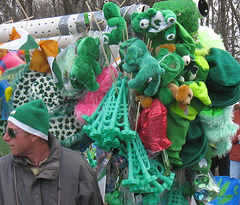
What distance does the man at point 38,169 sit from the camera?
167cm

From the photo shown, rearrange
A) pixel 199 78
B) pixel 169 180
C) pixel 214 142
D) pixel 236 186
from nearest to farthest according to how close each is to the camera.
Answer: pixel 169 180 → pixel 199 78 → pixel 214 142 → pixel 236 186

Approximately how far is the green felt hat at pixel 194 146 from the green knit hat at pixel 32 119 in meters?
0.94

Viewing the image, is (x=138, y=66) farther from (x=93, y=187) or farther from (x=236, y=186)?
(x=236, y=186)

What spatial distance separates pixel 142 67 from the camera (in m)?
1.78

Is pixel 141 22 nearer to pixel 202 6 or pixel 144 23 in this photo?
pixel 144 23

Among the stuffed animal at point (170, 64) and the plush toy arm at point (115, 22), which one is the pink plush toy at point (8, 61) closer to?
the plush toy arm at point (115, 22)

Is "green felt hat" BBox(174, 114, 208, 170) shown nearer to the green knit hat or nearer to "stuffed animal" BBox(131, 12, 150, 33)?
"stuffed animal" BBox(131, 12, 150, 33)

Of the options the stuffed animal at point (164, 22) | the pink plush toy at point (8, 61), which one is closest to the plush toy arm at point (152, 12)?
the stuffed animal at point (164, 22)

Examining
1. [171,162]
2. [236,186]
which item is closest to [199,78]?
[171,162]

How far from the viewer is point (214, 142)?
2227 mm

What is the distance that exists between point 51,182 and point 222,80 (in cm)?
125

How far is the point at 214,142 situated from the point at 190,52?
2.23 ft

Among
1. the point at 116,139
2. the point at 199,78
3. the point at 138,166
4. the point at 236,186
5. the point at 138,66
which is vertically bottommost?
the point at 236,186

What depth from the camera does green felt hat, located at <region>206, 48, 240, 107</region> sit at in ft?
6.73
